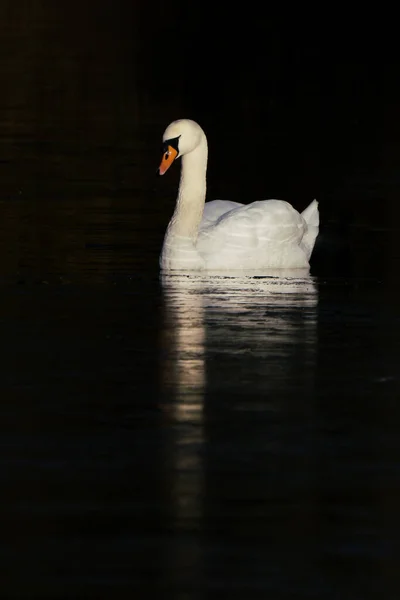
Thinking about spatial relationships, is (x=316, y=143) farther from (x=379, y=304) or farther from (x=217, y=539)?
(x=217, y=539)

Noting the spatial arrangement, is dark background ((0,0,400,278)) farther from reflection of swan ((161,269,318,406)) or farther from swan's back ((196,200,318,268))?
reflection of swan ((161,269,318,406))

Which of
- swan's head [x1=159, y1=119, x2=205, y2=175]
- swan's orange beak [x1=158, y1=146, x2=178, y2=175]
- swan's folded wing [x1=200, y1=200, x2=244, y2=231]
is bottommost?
swan's folded wing [x1=200, y1=200, x2=244, y2=231]

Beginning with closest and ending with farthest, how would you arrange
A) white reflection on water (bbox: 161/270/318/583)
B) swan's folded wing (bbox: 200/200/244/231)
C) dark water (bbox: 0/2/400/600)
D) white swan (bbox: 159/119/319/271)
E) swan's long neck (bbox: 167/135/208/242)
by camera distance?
dark water (bbox: 0/2/400/600) → white reflection on water (bbox: 161/270/318/583) → white swan (bbox: 159/119/319/271) → swan's long neck (bbox: 167/135/208/242) → swan's folded wing (bbox: 200/200/244/231)

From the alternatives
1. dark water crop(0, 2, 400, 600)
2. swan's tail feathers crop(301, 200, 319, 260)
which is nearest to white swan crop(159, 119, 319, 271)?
swan's tail feathers crop(301, 200, 319, 260)

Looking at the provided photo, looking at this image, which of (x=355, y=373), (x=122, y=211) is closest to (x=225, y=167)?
(x=122, y=211)

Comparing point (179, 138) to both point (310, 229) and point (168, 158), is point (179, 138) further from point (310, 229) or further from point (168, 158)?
point (310, 229)

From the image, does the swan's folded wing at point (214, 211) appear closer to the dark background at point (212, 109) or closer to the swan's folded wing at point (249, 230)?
the swan's folded wing at point (249, 230)

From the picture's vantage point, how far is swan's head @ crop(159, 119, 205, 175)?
17484 mm

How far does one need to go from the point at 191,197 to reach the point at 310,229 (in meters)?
1.30

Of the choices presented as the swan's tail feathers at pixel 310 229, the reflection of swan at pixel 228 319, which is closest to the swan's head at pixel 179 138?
the swan's tail feathers at pixel 310 229

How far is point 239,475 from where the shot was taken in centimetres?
949

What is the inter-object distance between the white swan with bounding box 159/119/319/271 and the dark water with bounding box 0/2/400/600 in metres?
0.27

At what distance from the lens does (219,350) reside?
12.8 m

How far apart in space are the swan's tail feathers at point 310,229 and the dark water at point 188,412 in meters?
0.17
